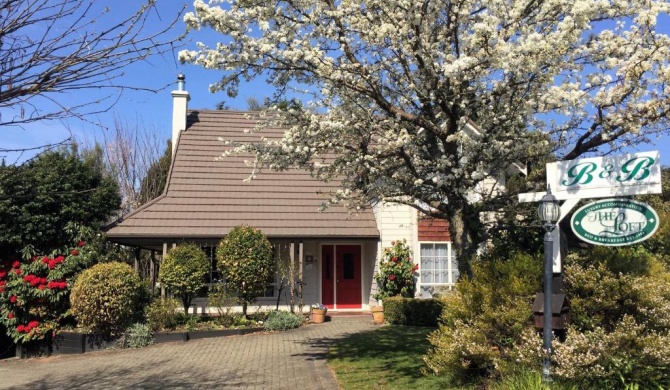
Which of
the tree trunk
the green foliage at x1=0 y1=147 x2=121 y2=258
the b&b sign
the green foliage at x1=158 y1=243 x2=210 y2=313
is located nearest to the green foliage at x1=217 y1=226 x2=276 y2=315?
the green foliage at x1=158 y1=243 x2=210 y2=313

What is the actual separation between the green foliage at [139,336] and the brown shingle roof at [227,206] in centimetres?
343

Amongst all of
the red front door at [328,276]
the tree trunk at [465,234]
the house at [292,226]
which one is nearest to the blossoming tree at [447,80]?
the tree trunk at [465,234]

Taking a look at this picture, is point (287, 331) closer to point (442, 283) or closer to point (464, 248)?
point (442, 283)

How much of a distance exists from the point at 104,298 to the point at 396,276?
821 centimetres

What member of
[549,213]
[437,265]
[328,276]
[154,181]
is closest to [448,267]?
[437,265]

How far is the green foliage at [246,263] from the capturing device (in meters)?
14.4

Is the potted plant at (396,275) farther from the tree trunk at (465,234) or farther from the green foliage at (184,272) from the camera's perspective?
the tree trunk at (465,234)

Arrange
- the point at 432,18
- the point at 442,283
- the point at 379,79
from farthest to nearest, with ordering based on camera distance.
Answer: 1. the point at 442,283
2. the point at 379,79
3. the point at 432,18

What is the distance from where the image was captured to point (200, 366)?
1027 centimetres

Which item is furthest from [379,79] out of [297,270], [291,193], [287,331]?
[291,193]

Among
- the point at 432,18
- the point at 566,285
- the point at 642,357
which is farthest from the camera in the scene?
the point at 432,18

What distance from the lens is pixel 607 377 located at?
630cm

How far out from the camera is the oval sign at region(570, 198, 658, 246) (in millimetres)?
6309

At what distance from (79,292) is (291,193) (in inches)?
299
